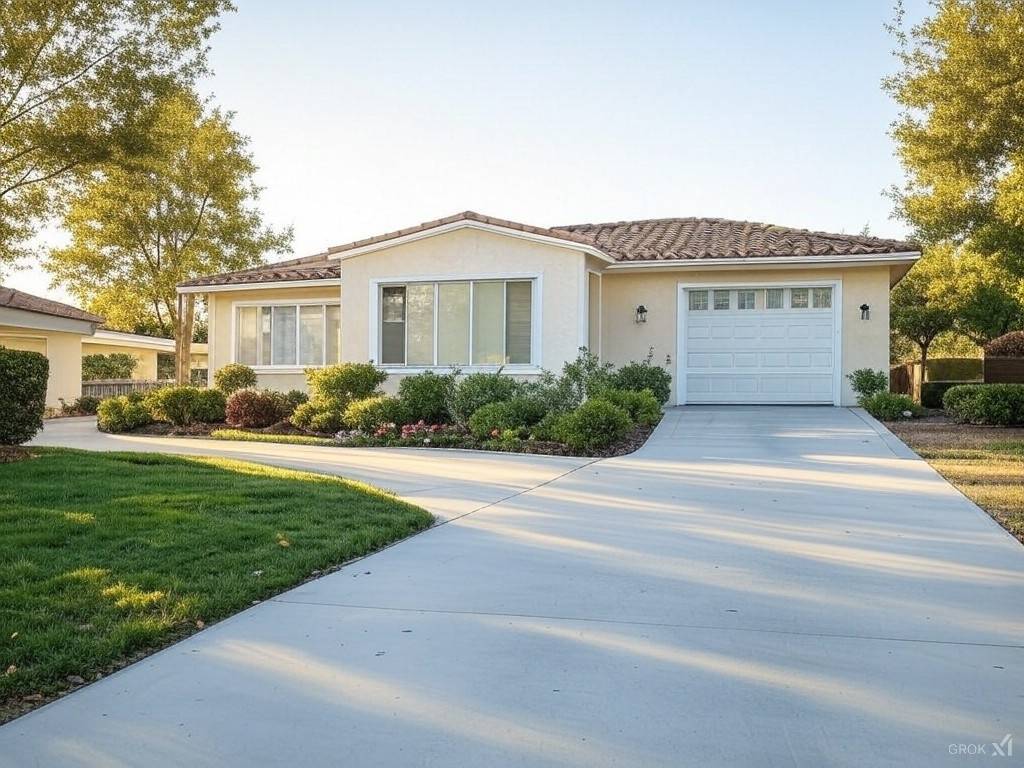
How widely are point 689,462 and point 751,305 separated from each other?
26.8 feet

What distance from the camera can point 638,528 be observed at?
688 centimetres

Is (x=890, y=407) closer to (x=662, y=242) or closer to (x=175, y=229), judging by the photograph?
(x=662, y=242)

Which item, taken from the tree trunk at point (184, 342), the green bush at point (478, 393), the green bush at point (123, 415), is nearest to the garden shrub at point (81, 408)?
the tree trunk at point (184, 342)

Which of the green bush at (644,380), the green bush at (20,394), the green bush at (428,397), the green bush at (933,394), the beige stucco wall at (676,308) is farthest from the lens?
the green bush at (933,394)

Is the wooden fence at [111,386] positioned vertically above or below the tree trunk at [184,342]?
below

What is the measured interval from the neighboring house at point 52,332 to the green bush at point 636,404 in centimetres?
1581

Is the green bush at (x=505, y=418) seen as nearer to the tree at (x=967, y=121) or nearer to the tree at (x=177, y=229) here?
the tree at (x=967, y=121)

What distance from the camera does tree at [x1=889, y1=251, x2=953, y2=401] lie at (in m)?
26.0

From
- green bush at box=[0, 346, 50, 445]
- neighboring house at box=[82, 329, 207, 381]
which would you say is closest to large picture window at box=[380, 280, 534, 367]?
green bush at box=[0, 346, 50, 445]

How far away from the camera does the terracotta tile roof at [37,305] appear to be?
21.7m

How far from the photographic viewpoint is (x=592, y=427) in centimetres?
1212

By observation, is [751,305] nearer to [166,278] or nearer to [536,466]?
[536,466]

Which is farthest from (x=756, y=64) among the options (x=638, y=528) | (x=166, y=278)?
(x=166, y=278)

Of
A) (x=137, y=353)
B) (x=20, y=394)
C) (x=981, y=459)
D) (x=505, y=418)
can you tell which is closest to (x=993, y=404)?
(x=981, y=459)
